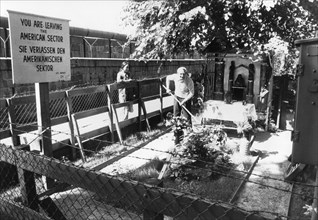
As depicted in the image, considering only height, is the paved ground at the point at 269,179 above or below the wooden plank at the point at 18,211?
below

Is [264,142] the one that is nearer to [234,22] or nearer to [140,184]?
[234,22]

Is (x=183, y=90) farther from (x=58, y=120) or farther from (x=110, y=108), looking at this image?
(x=58, y=120)

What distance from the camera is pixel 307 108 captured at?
2.39m

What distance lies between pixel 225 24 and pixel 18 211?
7.87 metres

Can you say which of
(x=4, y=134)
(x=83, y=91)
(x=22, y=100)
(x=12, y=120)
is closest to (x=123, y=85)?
(x=83, y=91)

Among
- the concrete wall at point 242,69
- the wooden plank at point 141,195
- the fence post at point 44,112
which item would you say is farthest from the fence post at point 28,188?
the concrete wall at point 242,69

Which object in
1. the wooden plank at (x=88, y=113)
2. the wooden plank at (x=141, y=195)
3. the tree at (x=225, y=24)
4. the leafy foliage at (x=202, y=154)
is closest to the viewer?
the wooden plank at (x=141, y=195)

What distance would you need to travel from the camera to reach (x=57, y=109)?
8758 millimetres

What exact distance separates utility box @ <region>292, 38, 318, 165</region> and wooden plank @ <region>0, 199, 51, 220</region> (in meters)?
1.99

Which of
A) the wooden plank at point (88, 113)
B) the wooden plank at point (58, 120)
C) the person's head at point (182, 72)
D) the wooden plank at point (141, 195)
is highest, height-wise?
the person's head at point (182, 72)

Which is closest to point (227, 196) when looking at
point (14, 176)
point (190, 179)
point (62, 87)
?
point (190, 179)

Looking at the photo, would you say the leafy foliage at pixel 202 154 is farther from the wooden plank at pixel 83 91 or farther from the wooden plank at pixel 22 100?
the wooden plank at pixel 22 100

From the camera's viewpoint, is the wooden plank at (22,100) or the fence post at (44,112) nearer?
the fence post at (44,112)

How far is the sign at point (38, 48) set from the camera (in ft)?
13.1
